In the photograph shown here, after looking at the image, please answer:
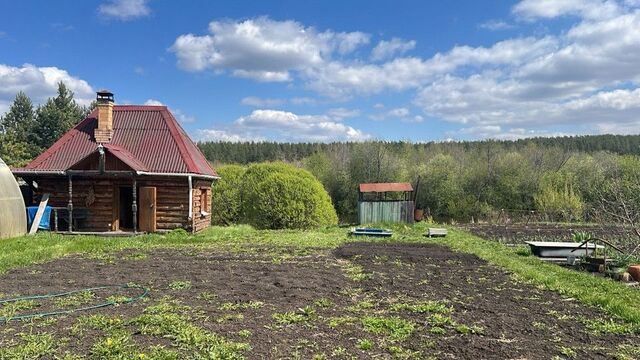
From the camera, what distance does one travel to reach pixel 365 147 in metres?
47.2

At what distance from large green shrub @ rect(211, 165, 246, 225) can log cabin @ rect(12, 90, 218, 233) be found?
27.1 feet

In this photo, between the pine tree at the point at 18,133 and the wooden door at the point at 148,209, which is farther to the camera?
the pine tree at the point at 18,133

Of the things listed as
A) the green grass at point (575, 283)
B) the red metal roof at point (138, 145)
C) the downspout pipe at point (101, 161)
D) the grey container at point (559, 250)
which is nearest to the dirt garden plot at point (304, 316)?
the green grass at point (575, 283)

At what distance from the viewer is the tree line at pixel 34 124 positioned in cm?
4522

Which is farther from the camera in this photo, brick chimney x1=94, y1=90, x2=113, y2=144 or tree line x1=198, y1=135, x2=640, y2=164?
tree line x1=198, y1=135, x2=640, y2=164

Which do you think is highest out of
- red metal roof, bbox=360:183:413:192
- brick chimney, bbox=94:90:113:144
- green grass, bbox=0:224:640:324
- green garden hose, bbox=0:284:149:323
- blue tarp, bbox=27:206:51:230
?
brick chimney, bbox=94:90:113:144

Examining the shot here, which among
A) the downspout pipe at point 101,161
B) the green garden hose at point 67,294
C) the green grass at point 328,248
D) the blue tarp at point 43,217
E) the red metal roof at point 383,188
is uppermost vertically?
the downspout pipe at point 101,161

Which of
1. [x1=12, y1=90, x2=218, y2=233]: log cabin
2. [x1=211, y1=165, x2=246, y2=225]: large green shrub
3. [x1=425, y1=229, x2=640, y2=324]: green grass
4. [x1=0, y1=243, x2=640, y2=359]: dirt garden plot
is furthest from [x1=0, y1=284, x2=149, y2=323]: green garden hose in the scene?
[x1=211, y1=165, x2=246, y2=225]: large green shrub

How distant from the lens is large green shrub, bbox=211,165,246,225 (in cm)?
2909

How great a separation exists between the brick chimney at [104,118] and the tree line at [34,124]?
26910mm

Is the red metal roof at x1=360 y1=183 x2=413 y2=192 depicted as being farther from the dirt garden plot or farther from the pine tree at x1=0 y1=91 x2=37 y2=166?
the pine tree at x1=0 y1=91 x2=37 y2=166

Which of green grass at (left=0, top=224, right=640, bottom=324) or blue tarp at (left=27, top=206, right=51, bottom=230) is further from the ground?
blue tarp at (left=27, top=206, right=51, bottom=230)

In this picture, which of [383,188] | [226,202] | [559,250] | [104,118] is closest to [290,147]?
[226,202]

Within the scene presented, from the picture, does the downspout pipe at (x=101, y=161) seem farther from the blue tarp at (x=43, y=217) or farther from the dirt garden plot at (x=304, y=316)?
the dirt garden plot at (x=304, y=316)
